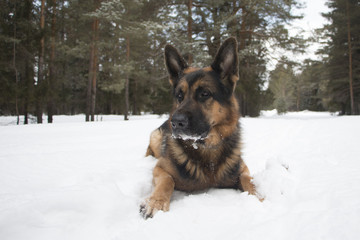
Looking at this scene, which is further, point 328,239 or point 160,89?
point 160,89

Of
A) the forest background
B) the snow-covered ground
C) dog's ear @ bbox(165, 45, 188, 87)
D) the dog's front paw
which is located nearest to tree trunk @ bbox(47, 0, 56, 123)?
the forest background

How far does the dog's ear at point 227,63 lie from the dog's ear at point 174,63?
1.62ft

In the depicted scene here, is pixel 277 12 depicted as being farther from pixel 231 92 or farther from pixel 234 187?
pixel 234 187

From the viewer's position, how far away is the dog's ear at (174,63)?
9.41ft

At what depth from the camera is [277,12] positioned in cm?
1430

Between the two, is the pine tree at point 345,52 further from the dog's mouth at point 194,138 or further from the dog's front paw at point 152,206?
the dog's front paw at point 152,206

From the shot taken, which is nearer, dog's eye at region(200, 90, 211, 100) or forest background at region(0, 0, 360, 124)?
dog's eye at region(200, 90, 211, 100)

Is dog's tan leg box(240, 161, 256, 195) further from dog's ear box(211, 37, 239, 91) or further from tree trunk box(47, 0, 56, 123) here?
tree trunk box(47, 0, 56, 123)

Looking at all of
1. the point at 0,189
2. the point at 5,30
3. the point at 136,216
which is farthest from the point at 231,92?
the point at 5,30

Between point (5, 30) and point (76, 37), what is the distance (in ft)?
13.7

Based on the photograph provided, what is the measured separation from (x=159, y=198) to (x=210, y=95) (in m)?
1.44

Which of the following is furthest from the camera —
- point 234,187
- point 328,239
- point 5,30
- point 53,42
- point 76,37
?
A: point 76,37

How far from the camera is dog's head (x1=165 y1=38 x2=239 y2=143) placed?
7.52 feet

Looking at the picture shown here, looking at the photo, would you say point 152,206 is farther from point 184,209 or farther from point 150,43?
point 150,43
